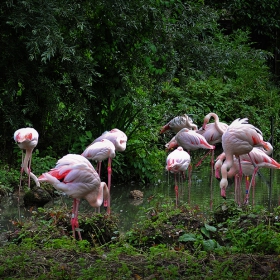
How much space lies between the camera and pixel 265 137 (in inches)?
603

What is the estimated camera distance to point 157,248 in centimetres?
527

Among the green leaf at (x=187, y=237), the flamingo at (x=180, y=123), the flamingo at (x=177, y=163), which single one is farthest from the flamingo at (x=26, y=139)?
the green leaf at (x=187, y=237)

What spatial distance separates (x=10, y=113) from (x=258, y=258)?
250 inches

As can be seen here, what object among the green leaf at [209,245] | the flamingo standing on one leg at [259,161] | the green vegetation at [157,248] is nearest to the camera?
the green vegetation at [157,248]

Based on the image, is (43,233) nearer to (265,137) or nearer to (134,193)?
(134,193)

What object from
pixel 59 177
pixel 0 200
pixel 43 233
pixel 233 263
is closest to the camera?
pixel 233 263

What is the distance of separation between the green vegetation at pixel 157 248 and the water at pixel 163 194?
914 millimetres

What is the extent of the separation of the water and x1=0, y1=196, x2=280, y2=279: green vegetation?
0.91 metres

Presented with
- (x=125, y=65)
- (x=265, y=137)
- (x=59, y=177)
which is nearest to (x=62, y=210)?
(x=59, y=177)

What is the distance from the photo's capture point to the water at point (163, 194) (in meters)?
8.12

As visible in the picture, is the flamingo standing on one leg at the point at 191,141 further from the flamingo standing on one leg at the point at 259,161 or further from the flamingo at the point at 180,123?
the flamingo standing on one leg at the point at 259,161

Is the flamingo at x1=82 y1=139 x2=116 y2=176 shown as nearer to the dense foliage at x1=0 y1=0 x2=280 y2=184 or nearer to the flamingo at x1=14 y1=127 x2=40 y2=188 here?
the flamingo at x1=14 y1=127 x2=40 y2=188

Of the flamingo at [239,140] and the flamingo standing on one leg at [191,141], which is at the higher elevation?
the flamingo at [239,140]

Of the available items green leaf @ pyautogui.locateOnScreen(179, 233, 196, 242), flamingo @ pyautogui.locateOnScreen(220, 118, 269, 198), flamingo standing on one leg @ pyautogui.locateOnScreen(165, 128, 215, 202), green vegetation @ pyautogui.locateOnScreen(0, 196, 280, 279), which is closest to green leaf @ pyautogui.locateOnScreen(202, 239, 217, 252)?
green vegetation @ pyautogui.locateOnScreen(0, 196, 280, 279)
